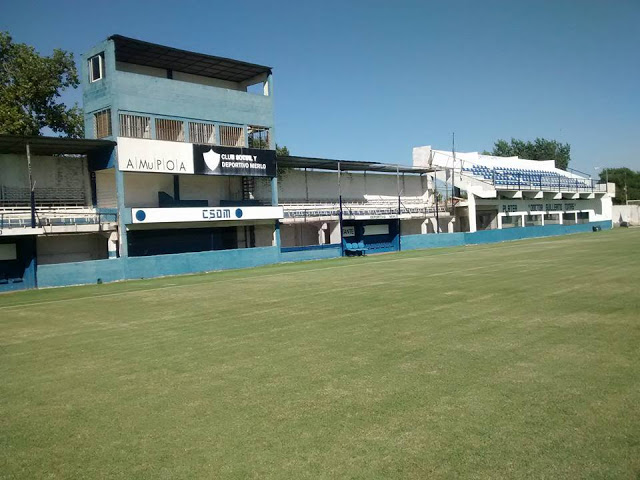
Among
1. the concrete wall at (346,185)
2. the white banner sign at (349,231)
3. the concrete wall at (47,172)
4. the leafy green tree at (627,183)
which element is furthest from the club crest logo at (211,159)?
the leafy green tree at (627,183)

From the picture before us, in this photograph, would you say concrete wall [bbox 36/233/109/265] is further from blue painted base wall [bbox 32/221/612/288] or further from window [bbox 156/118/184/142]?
window [bbox 156/118/184/142]

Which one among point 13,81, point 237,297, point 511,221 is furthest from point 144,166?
point 511,221

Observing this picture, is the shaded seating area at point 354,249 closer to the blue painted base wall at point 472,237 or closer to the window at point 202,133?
the blue painted base wall at point 472,237

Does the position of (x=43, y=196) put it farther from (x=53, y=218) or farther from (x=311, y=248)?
(x=311, y=248)

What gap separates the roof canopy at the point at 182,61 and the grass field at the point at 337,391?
24.5 meters

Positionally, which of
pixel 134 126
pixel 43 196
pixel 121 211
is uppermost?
pixel 134 126

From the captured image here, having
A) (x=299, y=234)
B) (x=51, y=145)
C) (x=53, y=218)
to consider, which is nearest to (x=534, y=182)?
(x=299, y=234)

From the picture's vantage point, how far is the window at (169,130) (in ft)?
119

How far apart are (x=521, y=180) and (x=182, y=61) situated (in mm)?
45665

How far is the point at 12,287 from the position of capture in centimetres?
2905

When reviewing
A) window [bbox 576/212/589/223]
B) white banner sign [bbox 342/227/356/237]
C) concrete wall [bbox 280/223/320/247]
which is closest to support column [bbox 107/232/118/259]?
concrete wall [bbox 280/223/320/247]

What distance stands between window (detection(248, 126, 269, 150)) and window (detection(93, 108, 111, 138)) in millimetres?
10906

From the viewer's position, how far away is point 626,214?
85.9m

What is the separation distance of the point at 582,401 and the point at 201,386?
5.04m
